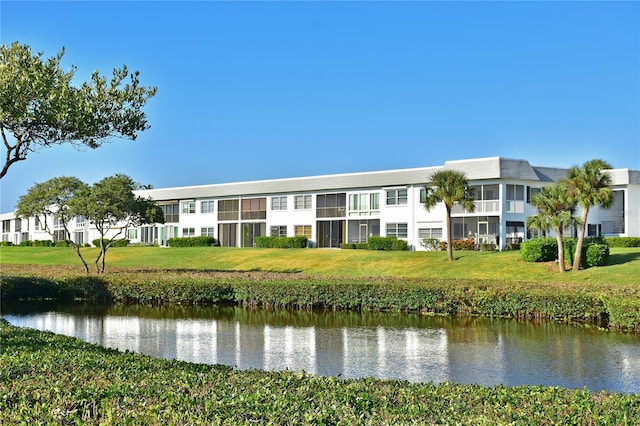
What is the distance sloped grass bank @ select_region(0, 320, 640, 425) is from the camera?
7.11m

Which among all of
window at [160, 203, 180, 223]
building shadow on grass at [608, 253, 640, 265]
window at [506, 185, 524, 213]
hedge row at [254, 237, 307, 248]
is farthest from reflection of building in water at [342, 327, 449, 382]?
window at [160, 203, 180, 223]

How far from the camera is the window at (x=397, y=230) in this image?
55.4m

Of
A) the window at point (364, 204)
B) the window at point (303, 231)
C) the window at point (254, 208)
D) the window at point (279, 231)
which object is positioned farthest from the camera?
the window at point (254, 208)

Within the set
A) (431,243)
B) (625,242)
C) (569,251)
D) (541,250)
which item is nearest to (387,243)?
(431,243)

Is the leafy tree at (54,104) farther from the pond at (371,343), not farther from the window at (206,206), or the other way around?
the window at (206,206)

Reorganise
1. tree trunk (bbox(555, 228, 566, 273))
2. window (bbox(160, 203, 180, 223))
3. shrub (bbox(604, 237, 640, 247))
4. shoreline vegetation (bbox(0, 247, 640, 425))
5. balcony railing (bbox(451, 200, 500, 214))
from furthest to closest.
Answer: window (bbox(160, 203, 180, 223))
balcony railing (bbox(451, 200, 500, 214))
shrub (bbox(604, 237, 640, 247))
tree trunk (bbox(555, 228, 566, 273))
shoreline vegetation (bbox(0, 247, 640, 425))

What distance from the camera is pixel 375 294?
1115 inches

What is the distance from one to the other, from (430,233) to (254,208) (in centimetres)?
2065

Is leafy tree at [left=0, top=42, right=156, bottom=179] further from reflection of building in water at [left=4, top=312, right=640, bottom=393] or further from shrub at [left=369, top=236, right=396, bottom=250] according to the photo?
shrub at [left=369, top=236, right=396, bottom=250]

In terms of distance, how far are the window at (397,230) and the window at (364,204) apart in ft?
7.09

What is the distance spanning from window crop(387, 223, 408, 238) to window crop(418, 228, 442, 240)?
5.33 ft

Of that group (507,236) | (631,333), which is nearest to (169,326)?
(631,333)

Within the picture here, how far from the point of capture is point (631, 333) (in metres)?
22.1

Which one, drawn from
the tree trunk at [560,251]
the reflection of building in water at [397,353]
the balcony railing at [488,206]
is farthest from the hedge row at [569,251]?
the reflection of building in water at [397,353]
